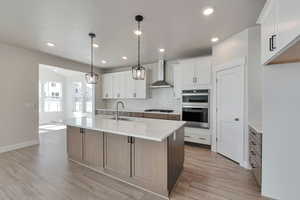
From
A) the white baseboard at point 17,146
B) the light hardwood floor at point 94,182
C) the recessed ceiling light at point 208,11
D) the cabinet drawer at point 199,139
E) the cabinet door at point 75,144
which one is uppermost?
the recessed ceiling light at point 208,11

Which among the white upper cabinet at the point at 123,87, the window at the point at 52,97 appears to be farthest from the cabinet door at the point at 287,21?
the window at the point at 52,97

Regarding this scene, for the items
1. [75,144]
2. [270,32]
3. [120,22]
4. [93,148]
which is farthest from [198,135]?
[120,22]

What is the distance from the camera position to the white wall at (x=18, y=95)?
11.8 ft

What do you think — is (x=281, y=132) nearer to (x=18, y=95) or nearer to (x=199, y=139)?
(x=199, y=139)

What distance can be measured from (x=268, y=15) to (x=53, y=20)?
10.7 feet

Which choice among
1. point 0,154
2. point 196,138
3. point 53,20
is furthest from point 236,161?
point 0,154

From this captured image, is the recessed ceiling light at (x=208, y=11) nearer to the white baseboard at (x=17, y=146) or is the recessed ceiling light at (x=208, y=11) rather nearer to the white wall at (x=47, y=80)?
the white baseboard at (x=17, y=146)

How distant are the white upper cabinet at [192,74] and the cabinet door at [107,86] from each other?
9.88ft

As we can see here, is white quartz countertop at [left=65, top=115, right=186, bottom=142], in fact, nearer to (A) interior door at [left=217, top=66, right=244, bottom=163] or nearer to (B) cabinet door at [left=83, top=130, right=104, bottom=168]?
(B) cabinet door at [left=83, top=130, right=104, bottom=168]

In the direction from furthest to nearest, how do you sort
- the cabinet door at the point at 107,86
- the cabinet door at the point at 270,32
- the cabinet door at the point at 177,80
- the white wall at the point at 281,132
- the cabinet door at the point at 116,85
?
the cabinet door at the point at 107,86
the cabinet door at the point at 116,85
the cabinet door at the point at 177,80
the white wall at the point at 281,132
the cabinet door at the point at 270,32

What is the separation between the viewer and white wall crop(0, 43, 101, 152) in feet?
11.8

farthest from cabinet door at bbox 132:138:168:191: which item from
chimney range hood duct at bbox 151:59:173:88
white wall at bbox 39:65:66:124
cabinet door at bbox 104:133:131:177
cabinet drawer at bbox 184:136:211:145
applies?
white wall at bbox 39:65:66:124

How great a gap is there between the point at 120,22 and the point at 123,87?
10.9ft

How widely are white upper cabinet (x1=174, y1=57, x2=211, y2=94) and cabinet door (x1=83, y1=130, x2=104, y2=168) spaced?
273 cm
